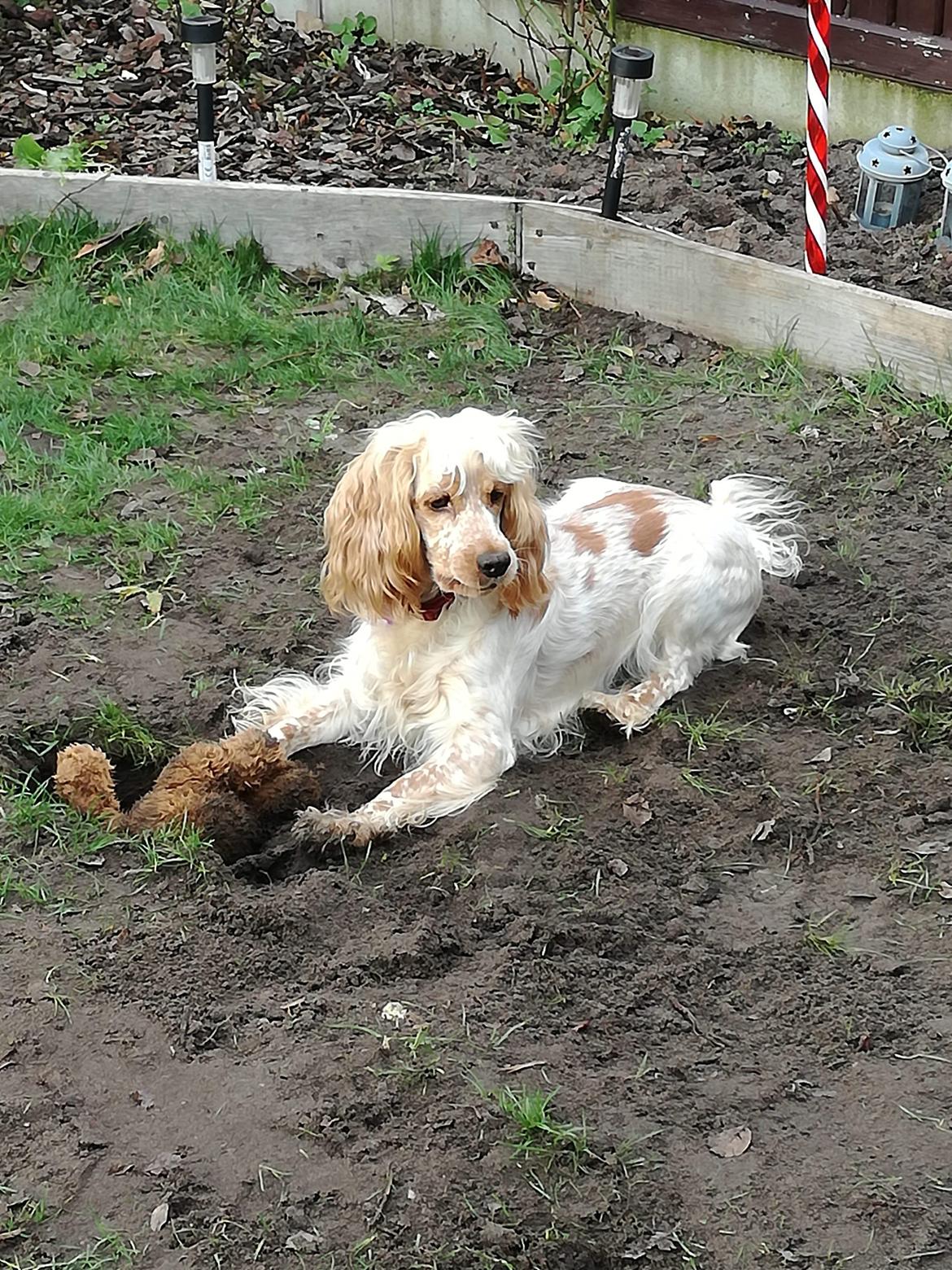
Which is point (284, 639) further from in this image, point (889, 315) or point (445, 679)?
point (889, 315)

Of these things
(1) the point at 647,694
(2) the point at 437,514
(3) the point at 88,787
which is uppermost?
(2) the point at 437,514

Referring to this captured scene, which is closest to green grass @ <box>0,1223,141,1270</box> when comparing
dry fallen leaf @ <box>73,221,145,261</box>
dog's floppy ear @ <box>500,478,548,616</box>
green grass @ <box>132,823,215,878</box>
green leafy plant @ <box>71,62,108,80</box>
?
green grass @ <box>132,823,215,878</box>

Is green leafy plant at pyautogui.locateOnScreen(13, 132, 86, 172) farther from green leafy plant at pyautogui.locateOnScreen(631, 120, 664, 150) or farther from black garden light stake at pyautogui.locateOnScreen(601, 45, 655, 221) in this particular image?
green leafy plant at pyautogui.locateOnScreen(631, 120, 664, 150)

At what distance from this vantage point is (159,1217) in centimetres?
307

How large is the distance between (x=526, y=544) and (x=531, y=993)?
126 centimetres

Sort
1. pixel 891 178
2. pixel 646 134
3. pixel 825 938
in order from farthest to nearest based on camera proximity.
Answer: pixel 646 134, pixel 891 178, pixel 825 938

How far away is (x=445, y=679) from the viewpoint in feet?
14.8

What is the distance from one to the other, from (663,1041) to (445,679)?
1.33 m

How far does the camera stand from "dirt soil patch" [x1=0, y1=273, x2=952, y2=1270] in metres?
3.11

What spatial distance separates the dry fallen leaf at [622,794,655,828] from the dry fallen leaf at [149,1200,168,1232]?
170 centimetres

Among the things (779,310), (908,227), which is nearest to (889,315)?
(779,310)

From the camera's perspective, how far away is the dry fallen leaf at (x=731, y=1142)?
3.27m

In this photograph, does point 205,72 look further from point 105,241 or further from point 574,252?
point 574,252

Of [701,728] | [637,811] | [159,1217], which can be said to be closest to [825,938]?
[637,811]
